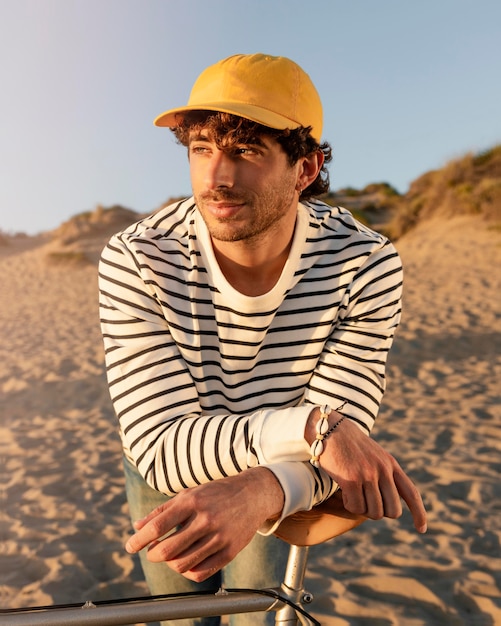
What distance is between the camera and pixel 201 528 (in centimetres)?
108

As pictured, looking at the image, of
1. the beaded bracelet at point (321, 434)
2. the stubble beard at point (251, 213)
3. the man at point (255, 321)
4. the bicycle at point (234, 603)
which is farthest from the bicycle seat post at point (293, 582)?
the stubble beard at point (251, 213)

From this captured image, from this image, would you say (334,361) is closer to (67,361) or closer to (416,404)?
(416,404)

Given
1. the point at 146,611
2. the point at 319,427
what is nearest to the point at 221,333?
the point at 319,427

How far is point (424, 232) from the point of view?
56.7 ft

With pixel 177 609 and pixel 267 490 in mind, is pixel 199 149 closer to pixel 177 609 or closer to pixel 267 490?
pixel 267 490

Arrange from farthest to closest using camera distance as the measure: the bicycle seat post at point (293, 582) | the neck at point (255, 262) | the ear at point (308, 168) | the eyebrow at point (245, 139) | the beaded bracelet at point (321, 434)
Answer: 1. the ear at point (308, 168)
2. the neck at point (255, 262)
3. the eyebrow at point (245, 139)
4. the bicycle seat post at point (293, 582)
5. the beaded bracelet at point (321, 434)

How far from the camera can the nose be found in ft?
4.92

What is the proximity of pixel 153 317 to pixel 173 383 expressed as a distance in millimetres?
170

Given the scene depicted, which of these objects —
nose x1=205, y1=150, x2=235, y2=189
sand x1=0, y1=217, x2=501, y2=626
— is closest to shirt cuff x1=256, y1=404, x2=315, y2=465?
nose x1=205, y1=150, x2=235, y2=189

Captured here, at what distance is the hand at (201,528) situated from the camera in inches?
41.9

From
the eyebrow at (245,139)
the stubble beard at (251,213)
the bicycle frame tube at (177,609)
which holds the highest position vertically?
the eyebrow at (245,139)

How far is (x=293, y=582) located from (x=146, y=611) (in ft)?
1.10

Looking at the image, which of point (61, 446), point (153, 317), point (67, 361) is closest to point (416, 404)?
point (61, 446)

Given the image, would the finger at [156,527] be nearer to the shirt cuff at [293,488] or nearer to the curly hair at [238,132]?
the shirt cuff at [293,488]
